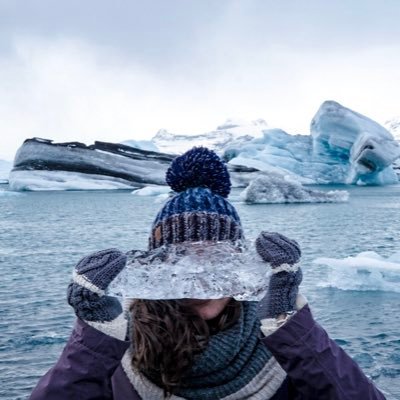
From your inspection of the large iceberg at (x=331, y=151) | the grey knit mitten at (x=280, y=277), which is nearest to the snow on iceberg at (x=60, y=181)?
the large iceberg at (x=331, y=151)

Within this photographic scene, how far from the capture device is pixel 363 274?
10.5 meters

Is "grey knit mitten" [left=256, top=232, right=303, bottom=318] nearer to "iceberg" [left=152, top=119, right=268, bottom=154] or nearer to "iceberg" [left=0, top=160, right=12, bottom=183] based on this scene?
"iceberg" [left=0, top=160, right=12, bottom=183]

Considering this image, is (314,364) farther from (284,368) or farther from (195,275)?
(195,275)

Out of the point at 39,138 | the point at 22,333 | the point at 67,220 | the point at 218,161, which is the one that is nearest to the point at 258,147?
the point at 39,138

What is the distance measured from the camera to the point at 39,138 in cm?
5550

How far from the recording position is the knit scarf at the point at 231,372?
1287mm

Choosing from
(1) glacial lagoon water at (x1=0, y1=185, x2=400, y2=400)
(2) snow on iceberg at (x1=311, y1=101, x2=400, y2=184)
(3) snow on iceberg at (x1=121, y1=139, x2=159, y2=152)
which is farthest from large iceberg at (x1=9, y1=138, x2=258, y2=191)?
(1) glacial lagoon water at (x1=0, y1=185, x2=400, y2=400)

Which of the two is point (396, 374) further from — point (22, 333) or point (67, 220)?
point (67, 220)

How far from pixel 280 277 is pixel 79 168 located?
54.6 m

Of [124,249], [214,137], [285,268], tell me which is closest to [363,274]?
[124,249]

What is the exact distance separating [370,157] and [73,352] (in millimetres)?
42400

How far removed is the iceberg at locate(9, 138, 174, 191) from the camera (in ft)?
173

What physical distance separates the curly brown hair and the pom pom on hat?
0.34 meters

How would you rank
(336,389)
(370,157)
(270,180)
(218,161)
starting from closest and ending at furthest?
(336,389), (218,161), (270,180), (370,157)
